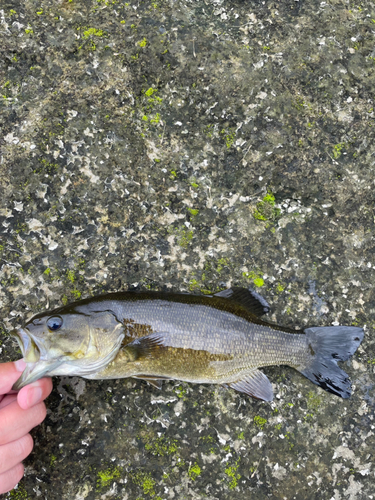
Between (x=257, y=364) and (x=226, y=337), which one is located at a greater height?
(x=226, y=337)

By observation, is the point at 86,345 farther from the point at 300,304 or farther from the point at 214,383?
the point at 300,304

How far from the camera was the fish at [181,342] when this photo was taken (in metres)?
2.84

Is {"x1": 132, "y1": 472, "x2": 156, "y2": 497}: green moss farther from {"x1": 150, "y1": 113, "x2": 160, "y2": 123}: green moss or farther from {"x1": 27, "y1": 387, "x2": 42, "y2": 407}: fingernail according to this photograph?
{"x1": 150, "y1": 113, "x2": 160, "y2": 123}: green moss

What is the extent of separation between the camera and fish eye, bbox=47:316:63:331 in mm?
2818

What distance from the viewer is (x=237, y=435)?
3.30m

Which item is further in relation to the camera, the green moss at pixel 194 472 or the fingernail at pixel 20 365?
the green moss at pixel 194 472

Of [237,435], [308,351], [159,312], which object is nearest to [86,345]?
[159,312]

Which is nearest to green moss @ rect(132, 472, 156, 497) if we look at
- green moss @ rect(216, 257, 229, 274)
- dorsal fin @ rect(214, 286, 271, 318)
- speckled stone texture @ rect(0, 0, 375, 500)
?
speckled stone texture @ rect(0, 0, 375, 500)

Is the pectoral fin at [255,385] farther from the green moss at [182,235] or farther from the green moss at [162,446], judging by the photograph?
the green moss at [182,235]

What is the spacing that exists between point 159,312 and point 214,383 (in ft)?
2.50

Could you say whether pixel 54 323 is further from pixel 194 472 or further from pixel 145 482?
pixel 194 472

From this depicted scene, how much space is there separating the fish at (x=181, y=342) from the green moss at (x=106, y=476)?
0.82 m

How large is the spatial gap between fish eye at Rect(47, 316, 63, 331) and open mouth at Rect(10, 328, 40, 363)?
16 centimetres

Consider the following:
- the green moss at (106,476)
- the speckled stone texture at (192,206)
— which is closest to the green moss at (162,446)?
the speckled stone texture at (192,206)
